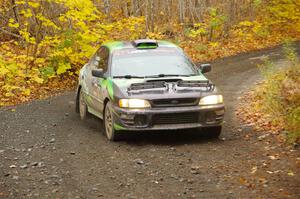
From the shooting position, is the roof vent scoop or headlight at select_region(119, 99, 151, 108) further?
the roof vent scoop

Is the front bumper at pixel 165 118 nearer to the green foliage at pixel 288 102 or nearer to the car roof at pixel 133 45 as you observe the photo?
the green foliage at pixel 288 102

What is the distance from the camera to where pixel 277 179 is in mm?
7156

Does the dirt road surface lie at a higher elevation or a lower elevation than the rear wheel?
higher

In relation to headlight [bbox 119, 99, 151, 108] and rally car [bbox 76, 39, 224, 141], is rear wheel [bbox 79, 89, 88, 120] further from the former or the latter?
headlight [bbox 119, 99, 151, 108]

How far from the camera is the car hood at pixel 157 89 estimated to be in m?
9.23

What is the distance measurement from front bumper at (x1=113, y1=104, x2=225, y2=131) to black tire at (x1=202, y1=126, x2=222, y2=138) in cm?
35

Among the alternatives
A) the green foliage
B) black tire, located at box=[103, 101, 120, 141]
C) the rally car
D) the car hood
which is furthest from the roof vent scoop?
the green foliage

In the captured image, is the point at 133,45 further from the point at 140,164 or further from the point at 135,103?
the point at 140,164

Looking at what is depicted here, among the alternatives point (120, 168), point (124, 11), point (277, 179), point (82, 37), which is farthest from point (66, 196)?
point (124, 11)

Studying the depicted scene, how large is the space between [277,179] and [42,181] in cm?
316

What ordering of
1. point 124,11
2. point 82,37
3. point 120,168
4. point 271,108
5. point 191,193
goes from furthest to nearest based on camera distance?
point 124,11 < point 82,37 < point 271,108 < point 120,168 < point 191,193

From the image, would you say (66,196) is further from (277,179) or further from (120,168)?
(277,179)

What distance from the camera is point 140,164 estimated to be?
8164mm

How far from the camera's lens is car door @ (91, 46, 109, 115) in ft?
34.6
